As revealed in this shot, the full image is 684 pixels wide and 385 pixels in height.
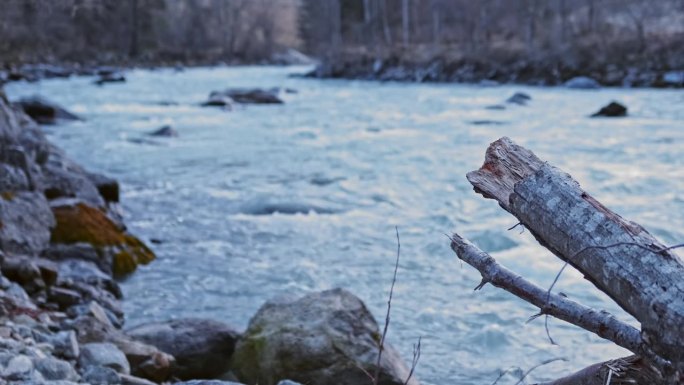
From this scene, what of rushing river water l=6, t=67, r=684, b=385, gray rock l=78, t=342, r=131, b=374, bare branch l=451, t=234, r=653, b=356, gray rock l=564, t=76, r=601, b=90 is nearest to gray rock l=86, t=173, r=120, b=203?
rushing river water l=6, t=67, r=684, b=385

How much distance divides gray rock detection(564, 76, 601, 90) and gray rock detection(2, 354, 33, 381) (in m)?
24.8

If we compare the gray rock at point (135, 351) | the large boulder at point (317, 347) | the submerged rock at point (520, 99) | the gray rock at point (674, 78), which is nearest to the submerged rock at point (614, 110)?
the submerged rock at point (520, 99)

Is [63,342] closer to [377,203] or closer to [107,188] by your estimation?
[107,188]

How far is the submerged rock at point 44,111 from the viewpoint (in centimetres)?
1884

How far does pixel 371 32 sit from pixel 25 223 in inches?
1660

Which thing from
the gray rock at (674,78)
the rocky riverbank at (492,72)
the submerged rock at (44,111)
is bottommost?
the rocky riverbank at (492,72)

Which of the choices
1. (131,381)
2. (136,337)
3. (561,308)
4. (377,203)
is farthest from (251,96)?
(561,308)

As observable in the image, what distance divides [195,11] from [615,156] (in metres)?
56.1

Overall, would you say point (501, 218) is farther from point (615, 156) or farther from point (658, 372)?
point (658, 372)

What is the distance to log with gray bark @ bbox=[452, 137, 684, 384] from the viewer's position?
1.77m

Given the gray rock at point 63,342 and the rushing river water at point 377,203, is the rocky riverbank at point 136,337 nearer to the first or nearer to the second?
the gray rock at point 63,342

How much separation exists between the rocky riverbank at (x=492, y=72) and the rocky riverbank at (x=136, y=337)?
71.5 feet

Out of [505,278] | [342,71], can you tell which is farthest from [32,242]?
[342,71]

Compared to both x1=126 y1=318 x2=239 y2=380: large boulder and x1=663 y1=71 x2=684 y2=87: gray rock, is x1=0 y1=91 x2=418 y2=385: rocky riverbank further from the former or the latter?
x1=663 y1=71 x2=684 y2=87: gray rock
